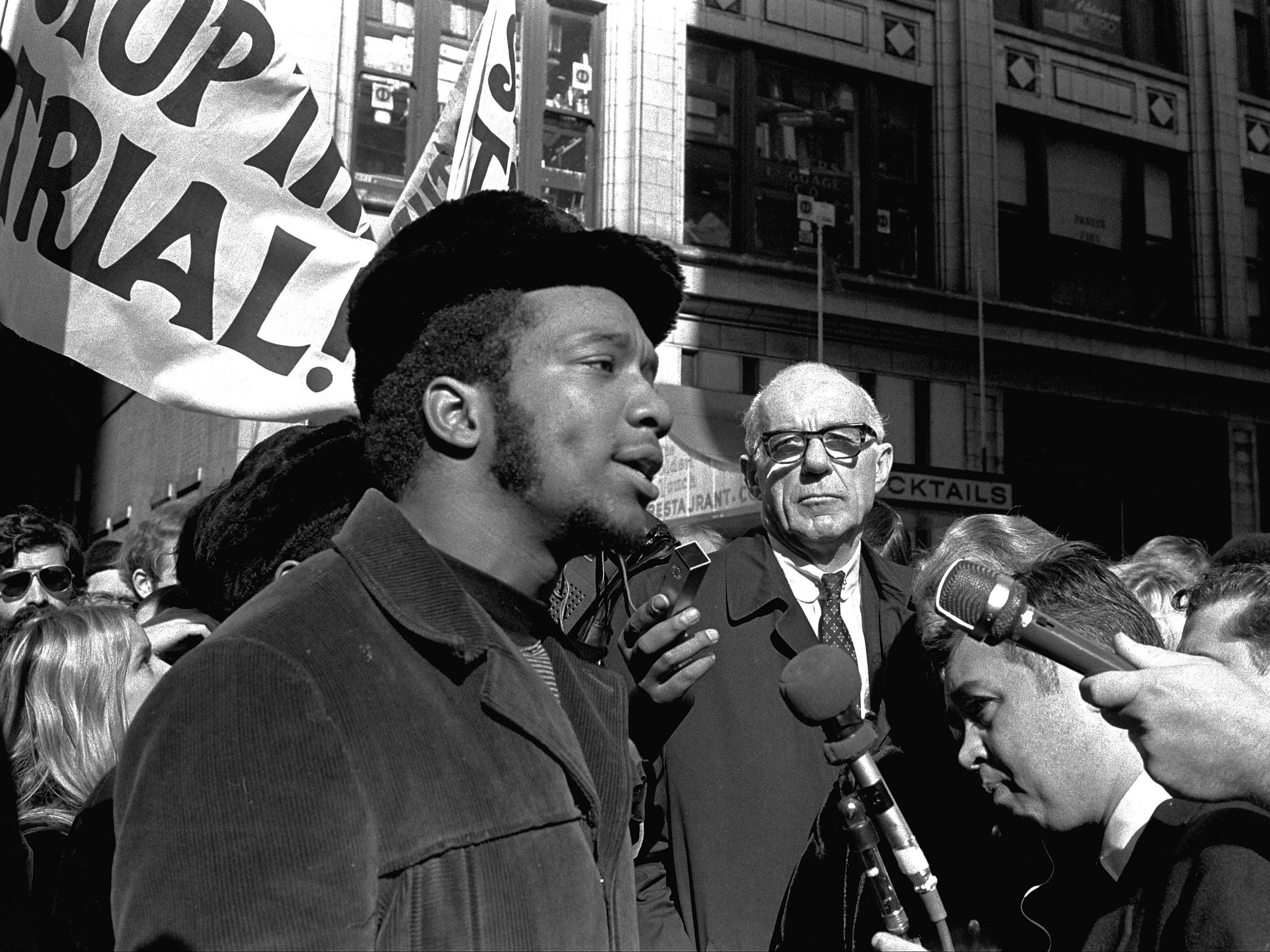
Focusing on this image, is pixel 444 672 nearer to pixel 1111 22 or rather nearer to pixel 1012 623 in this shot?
pixel 1012 623

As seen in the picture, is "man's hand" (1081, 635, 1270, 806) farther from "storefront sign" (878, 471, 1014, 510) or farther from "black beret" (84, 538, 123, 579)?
"storefront sign" (878, 471, 1014, 510)

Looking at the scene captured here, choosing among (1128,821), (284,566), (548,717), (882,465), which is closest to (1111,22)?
(882,465)

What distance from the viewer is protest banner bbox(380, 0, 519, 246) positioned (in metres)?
5.36

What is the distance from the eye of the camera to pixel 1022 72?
61.3 ft

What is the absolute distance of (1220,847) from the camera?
2023 millimetres

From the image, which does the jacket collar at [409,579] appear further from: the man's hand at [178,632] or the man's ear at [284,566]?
the man's hand at [178,632]

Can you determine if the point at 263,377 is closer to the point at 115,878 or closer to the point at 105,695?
the point at 105,695

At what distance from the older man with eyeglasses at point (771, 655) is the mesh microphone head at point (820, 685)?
39 cm

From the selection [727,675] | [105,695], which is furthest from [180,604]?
[727,675]

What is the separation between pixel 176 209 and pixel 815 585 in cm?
233

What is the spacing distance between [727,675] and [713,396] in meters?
10.4

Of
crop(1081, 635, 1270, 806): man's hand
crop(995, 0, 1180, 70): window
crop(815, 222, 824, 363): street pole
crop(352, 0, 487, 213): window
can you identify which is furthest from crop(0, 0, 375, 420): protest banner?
crop(995, 0, 1180, 70): window

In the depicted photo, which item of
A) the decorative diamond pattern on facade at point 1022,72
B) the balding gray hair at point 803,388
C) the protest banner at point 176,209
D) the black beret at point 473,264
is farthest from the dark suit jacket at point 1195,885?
the decorative diamond pattern on facade at point 1022,72

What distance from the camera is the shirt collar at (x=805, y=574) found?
154 inches
